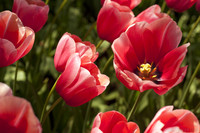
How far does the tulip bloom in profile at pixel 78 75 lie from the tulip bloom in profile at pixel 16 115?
204 millimetres

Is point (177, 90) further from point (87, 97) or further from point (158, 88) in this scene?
point (87, 97)

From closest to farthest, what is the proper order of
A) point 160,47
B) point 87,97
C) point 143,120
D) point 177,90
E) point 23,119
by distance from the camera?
point 23,119
point 87,97
point 160,47
point 143,120
point 177,90

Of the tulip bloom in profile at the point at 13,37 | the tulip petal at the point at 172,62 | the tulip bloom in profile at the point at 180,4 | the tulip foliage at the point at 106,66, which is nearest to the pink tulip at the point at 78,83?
the tulip foliage at the point at 106,66

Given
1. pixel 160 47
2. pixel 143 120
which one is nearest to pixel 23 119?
pixel 160 47

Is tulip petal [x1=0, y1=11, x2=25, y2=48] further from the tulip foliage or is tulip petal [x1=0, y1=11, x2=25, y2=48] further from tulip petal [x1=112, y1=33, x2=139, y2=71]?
tulip petal [x1=112, y1=33, x2=139, y2=71]

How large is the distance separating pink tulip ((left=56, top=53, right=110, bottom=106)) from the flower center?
0.89 ft

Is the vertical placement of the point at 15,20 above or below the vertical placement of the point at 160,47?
above

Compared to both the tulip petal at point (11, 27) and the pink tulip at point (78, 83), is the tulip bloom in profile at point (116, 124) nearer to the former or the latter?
the pink tulip at point (78, 83)

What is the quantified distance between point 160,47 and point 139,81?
0.24m

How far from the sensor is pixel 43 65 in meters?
1.50

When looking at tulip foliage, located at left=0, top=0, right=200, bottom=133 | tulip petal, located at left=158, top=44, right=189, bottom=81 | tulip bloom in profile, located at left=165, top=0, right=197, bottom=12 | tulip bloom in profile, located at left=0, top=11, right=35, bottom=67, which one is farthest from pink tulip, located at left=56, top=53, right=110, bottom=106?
tulip bloom in profile, located at left=165, top=0, right=197, bottom=12

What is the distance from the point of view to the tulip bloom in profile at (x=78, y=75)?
738mm

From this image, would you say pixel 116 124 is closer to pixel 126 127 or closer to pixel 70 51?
pixel 126 127

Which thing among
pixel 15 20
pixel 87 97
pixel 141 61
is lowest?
pixel 141 61
